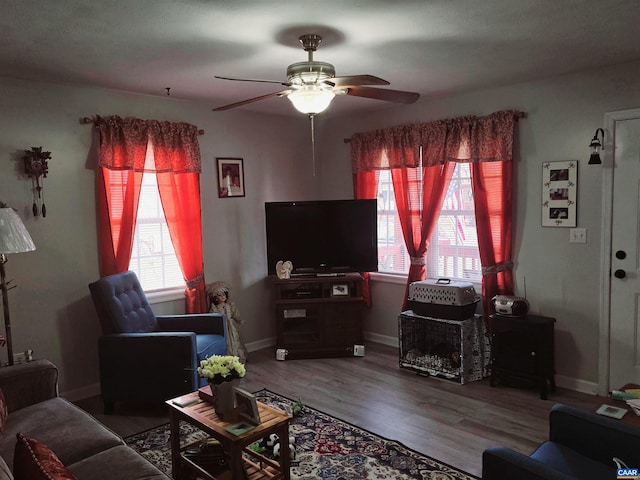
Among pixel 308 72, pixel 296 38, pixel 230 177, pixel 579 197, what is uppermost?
pixel 296 38

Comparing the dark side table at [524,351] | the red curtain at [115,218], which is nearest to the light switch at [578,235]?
the dark side table at [524,351]

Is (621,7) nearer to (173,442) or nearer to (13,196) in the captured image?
(173,442)

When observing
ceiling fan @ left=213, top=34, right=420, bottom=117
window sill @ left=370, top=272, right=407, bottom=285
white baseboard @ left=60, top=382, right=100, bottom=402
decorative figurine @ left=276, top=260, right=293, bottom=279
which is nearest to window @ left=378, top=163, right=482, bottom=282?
window sill @ left=370, top=272, right=407, bottom=285

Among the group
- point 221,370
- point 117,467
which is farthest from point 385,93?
point 117,467

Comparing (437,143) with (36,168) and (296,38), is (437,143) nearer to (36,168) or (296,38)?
(296,38)

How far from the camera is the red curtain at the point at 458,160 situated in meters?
4.06

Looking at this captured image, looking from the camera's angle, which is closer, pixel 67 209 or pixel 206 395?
pixel 206 395

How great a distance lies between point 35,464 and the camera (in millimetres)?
1561

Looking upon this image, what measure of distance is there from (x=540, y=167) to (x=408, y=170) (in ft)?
4.02

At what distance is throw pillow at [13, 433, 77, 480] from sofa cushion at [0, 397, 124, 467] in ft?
1.91

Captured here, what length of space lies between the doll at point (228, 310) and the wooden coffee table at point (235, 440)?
182cm

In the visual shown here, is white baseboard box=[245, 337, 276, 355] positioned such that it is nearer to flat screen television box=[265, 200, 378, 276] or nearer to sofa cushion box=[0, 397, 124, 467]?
flat screen television box=[265, 200, 378, 276]

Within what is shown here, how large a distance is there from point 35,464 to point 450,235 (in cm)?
380

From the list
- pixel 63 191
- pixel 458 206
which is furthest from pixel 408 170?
pixel 63 191
